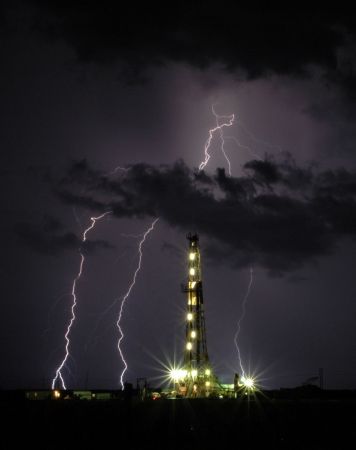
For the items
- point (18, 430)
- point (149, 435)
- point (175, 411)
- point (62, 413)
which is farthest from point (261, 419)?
point (18, 430)

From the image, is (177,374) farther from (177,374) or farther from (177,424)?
(177,424)

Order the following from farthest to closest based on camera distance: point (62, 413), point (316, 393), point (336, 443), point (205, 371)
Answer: point (316, 393) → point (205, 371) → point (336, 443) → point (62, 413)

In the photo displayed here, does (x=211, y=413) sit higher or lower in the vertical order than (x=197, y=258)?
lower

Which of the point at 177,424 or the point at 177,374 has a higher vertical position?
the point at 177,374

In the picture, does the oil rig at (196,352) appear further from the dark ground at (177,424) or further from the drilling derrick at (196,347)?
the dark ground at (177,424)

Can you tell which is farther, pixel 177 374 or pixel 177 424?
pixel 177 374

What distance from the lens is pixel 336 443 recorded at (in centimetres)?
2808

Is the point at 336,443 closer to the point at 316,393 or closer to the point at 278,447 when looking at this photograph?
the point at 278,447

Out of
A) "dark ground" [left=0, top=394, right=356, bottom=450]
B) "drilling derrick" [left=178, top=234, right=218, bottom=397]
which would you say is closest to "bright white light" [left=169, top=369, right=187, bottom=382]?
"drilling derrick" [left=178, top=234, right=218, bottom=397]

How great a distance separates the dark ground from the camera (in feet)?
80.8

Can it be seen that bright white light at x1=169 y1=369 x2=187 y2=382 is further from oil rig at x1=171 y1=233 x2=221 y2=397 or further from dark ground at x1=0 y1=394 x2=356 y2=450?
dark ground at x1=0 y1=394 x2=356 y2=450

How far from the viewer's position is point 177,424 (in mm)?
27688

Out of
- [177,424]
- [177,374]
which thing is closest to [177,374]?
[177,374]

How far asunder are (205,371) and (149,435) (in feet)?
54.5
